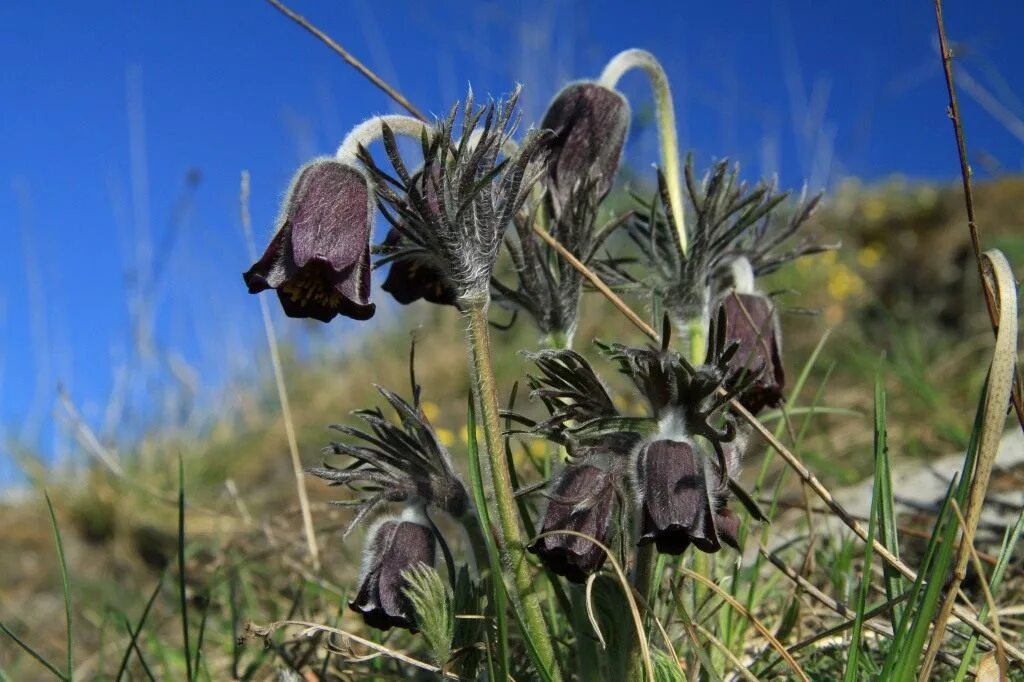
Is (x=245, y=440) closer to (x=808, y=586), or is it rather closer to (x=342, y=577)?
(x=342, y=577)

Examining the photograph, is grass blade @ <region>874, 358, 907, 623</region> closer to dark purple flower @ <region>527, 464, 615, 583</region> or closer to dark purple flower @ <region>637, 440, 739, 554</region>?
dark purple flower @ <region>637, 440, 739, 554</region>

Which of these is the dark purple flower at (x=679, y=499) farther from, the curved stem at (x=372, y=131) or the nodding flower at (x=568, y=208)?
the curved stem at (x=372, y=131)

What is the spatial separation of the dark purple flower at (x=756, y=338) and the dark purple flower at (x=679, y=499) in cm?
34

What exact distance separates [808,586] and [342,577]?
5.09 ft

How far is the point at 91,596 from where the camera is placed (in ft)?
11.0

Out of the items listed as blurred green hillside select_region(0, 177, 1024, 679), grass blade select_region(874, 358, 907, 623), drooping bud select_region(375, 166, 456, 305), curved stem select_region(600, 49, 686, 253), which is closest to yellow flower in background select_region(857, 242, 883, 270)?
blurred green hillside select_region(0, 177, 1024, 679)

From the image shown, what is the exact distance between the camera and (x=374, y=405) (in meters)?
4.02

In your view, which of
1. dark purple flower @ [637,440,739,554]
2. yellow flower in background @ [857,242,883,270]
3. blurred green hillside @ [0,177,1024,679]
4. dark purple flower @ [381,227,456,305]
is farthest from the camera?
yellow flower in background @ [857,242,883,270]

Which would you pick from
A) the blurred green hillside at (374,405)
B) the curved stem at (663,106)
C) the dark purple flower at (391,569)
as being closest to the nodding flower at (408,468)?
the dark purple flower at (391,569)

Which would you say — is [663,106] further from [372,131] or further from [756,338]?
[372,131]

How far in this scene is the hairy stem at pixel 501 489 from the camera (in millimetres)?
1180


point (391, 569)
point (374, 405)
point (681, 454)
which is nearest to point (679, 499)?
point (681, 454)

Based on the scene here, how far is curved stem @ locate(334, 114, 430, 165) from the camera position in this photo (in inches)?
46.8

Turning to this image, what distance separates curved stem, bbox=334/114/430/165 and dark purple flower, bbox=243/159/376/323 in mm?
34
